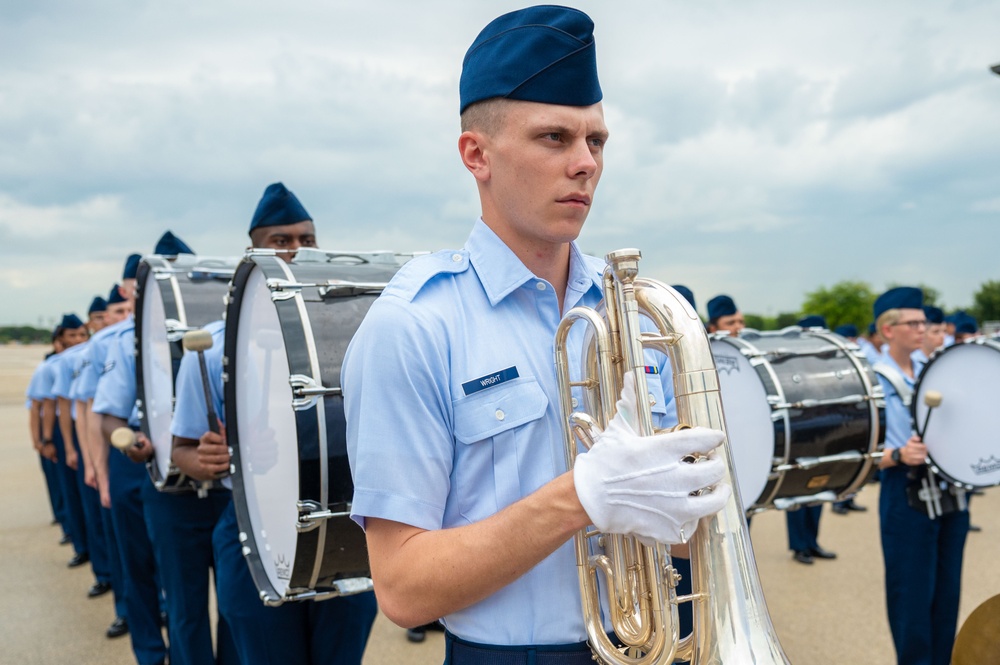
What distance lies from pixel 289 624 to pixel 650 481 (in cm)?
245

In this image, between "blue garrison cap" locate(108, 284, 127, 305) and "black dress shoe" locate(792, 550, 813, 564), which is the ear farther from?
"black dress shoe" locate(792, 550, 813, 564)

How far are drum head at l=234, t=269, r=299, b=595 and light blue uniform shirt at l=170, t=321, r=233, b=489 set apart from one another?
0.50m

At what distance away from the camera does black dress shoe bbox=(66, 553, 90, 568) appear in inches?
331

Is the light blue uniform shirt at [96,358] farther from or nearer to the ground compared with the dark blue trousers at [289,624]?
farther from the ground

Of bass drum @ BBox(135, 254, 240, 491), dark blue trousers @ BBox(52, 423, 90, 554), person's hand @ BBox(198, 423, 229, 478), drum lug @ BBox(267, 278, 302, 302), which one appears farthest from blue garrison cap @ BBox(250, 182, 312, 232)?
dark blue trousers @ BBox(52, 423, 90, 554)

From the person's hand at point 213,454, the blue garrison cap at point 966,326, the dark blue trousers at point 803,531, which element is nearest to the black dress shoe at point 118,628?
the person's hand at point 213,454

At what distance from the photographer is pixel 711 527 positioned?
139cm

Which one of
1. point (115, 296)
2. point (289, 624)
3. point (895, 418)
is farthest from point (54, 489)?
point (895, 418)

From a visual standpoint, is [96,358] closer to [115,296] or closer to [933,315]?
[115,296]

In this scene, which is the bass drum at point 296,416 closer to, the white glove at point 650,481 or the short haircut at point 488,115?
the short haircut at point 488,115

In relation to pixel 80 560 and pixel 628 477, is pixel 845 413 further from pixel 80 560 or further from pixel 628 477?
pixel 80 560

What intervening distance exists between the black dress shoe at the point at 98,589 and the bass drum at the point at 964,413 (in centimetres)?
655

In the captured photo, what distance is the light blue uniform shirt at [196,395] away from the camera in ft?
12.3

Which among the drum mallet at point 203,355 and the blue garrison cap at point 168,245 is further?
the blue garrison cap at point 168,245
